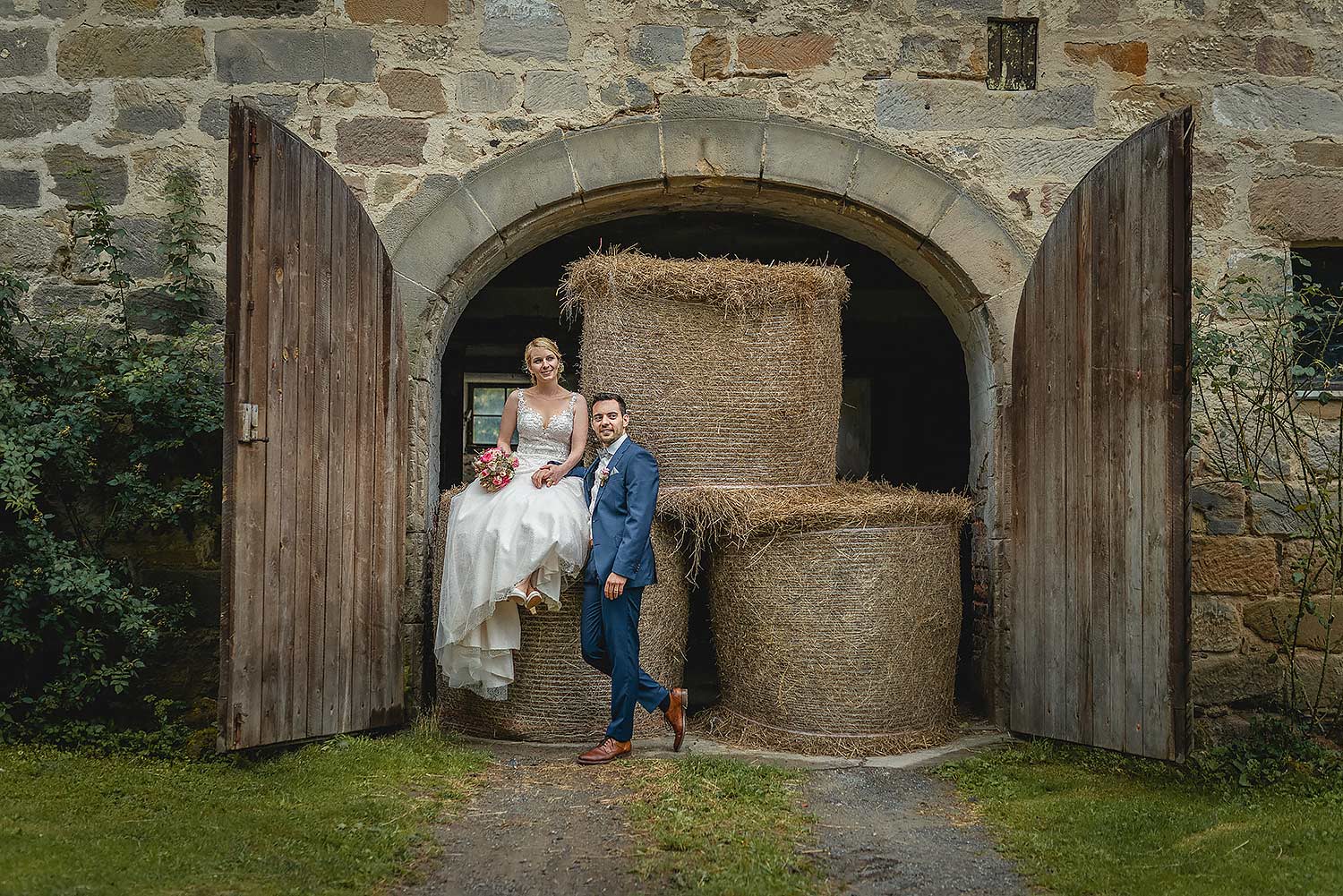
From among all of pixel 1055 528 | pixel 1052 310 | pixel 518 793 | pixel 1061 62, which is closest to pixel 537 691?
pixel 518 793

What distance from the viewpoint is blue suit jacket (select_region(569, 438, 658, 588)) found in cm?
438

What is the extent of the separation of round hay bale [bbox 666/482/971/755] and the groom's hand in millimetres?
516

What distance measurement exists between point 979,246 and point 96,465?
3967 millimetres

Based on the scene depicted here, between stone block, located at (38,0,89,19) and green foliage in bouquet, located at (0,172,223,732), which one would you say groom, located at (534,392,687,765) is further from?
stone block, located at (38,0,89,19)

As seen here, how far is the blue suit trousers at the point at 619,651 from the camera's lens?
442 cm

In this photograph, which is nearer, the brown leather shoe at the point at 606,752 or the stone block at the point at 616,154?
the brown leather shoe at the point at 606,752

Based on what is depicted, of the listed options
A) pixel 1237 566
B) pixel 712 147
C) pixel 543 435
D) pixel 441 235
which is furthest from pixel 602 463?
pixel 1237 566

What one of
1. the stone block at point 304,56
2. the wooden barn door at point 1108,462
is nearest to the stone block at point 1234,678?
the wooden barn door at point 1108,462

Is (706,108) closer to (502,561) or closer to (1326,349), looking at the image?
(502,561)

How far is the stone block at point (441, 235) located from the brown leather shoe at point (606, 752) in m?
2.09

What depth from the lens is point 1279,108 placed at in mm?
5051

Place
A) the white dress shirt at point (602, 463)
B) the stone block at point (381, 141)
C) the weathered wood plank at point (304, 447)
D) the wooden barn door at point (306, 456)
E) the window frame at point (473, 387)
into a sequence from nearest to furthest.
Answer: the wooden barn door at point (306, 456)
the weathered wood plank at point (304, 447)
the white dress shirt at point (602, 463)
the stone block at point (381, 141)
the window frame at point (473, 387)

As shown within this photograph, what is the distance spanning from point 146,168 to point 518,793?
10.5 ft

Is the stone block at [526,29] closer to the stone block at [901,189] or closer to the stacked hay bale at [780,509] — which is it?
the stacked hay bale at [780,509]
